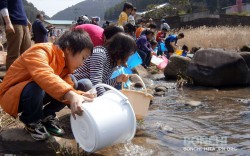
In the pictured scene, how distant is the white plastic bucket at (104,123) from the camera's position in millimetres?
1928

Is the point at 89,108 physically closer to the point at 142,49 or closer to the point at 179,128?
the point at 179,128

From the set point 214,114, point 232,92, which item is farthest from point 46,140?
point 232,92

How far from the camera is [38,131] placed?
2.29 meters

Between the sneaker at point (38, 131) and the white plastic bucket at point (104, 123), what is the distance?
0.24 m

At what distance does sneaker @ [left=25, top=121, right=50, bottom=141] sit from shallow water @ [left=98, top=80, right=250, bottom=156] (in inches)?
15.9

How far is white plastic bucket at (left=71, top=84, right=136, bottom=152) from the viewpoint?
75.9 inches

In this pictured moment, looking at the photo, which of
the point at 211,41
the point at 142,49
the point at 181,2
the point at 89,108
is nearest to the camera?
the point at 89,108

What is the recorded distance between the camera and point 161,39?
454 inches

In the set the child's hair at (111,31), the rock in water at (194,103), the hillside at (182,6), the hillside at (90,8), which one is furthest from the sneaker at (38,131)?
the hillside at (90,8)

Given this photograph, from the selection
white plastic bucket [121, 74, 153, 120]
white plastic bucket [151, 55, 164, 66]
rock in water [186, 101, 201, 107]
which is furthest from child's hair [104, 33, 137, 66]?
white plastic bucket [151, 55, 164, 66]

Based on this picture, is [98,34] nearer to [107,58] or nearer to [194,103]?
[107,58]

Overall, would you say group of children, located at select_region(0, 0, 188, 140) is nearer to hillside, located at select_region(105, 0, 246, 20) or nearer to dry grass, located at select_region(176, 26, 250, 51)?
dry grass, located at select_region(176, 26, 250, 51)

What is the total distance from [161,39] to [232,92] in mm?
6060

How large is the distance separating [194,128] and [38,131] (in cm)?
165
